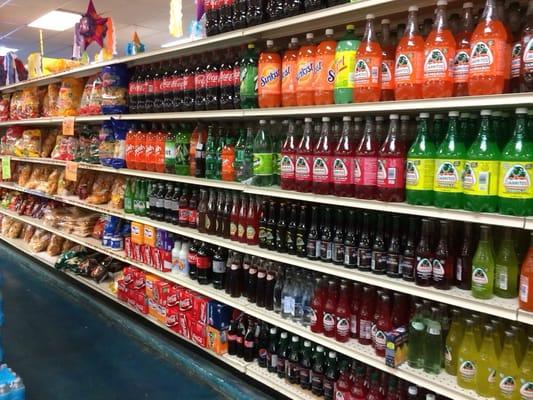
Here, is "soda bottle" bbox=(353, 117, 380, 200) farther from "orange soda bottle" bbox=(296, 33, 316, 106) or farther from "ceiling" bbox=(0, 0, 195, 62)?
"ceiling" bbox=(0, 0, 195, 62)

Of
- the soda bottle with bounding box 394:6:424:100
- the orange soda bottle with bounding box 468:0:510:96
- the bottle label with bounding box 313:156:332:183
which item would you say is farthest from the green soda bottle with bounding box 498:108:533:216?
the bottle label with bounding box 313:156:332:183

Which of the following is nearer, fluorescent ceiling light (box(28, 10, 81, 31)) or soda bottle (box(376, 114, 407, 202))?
soda bottle (box(376, 114, 407, 202))

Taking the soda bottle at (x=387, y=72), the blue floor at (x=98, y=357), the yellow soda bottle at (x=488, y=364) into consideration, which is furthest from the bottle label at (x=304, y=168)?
the blue floor at (x=98, y=357)

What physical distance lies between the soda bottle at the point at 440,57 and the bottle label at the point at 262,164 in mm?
994

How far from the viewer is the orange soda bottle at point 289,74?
2256 mm

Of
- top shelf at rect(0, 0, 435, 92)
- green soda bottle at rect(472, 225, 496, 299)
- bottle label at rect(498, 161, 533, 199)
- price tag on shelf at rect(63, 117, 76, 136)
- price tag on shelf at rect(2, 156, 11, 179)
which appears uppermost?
top shelf at rect(0, 0, 435, 92)

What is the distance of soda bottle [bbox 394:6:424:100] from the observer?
5.82 ft

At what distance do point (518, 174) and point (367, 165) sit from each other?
2.03ft

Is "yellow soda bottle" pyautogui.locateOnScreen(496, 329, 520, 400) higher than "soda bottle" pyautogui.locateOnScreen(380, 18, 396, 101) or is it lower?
lower

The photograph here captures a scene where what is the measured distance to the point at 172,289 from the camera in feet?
10.4

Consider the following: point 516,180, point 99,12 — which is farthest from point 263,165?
point 99,12

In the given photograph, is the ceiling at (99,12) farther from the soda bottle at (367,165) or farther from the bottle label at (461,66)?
the bottle label at (461,66)

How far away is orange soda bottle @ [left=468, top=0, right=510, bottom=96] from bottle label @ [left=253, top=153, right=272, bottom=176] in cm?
116

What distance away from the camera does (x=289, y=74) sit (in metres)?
2.27
